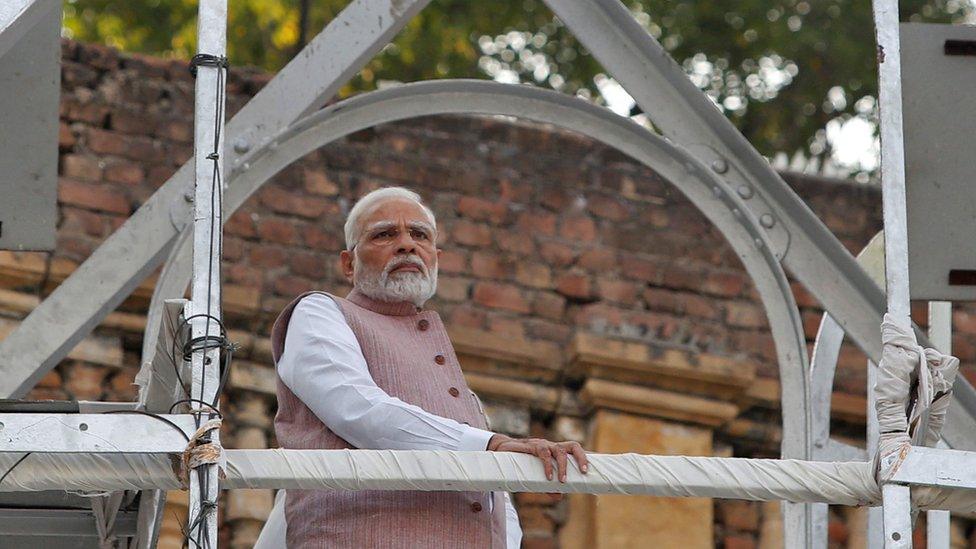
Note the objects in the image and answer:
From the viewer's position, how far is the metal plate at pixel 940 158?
15.1 ft

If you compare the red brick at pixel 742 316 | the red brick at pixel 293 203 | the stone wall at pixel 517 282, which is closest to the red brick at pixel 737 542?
the stone wall at pixel 517 282

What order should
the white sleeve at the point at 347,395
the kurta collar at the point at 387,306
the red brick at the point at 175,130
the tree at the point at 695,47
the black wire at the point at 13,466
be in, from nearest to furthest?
the black wire at the point at 13,466 < the white sleeve at the point at 347,395 < the kurta collar at the point at 387,306 < the red brick at the point at 175,130 < the tree at the point at 695,47

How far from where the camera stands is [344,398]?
169 inches

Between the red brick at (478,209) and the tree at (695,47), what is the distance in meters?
3.94

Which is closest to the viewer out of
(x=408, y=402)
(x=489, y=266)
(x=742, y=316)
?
(x=408, y=402)

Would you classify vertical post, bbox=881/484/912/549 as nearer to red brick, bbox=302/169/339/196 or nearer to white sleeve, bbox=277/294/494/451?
white sleeve, bbox=277/294/494/451

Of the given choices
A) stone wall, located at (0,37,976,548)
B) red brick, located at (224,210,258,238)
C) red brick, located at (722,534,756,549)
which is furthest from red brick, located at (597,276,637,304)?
red brick, located at (224,210,258,238)

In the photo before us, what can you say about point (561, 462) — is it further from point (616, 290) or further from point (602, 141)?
point (616, 290)

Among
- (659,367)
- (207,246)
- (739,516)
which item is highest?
(659,367)

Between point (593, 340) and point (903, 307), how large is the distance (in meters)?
3.97

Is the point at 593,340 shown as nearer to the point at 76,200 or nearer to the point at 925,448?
the point at 76,200

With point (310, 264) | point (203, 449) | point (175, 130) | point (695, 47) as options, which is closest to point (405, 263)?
point (203, 449)

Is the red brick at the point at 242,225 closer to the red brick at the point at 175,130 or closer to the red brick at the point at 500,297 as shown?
the red brick at the point at 175,130

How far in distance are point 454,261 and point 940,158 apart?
139 inches
